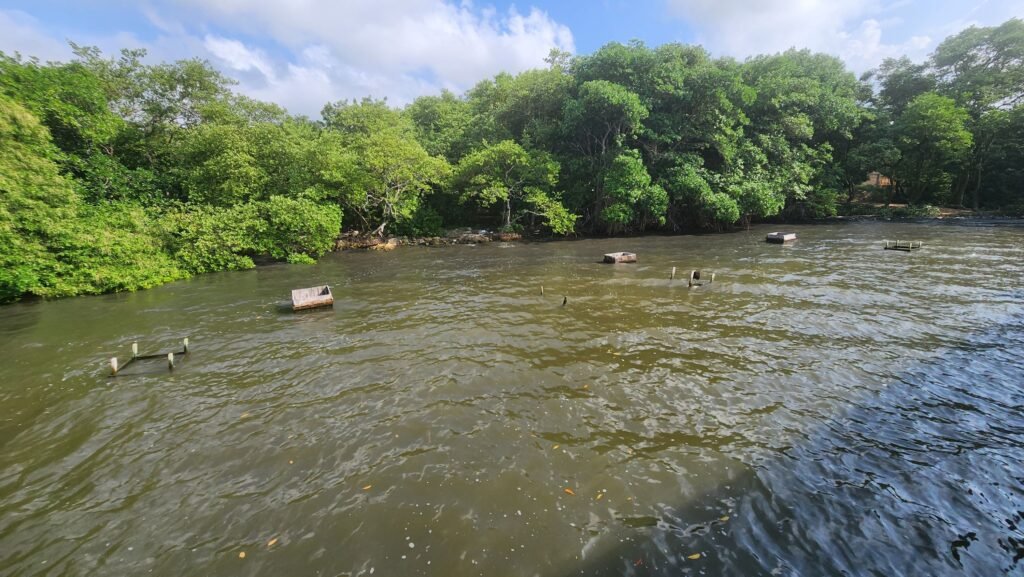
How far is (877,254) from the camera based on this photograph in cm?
2017

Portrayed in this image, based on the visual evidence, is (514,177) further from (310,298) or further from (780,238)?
(310,298)

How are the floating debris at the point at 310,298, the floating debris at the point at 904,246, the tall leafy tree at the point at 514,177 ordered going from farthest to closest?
1. the tall leafy tree at the point at 514,177
2. the floating debris at the point at 904,246
3. the floating debris at the point at 310,298

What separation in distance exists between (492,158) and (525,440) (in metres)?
25.8

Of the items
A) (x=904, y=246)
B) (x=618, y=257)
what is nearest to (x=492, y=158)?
(x=618, y=257)

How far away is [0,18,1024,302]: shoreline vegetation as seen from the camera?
16500 millimetres

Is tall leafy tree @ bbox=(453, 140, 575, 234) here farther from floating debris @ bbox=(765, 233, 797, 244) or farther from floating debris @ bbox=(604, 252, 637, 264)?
floating debris @ bbox=(765, 233, 797, 244)

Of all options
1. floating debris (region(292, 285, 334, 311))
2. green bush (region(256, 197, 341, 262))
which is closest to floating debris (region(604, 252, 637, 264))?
floating debris (region(292, 285, 334, 311))

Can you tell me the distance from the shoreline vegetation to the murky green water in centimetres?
703

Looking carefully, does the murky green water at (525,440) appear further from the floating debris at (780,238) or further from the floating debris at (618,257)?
the floating debris at (780,238)

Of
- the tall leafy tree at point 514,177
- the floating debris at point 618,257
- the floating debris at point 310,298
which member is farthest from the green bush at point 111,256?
the floating debris at point 618,257

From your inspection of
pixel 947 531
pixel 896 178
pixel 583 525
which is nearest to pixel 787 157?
pixel 896 178

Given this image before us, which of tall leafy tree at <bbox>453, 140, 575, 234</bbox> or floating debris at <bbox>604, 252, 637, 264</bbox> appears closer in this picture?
floating debris at <bbox>604, 252, 637, 264</bbox>

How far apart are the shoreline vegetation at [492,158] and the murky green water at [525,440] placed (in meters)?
7.03

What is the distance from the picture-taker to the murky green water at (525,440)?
4.10m
